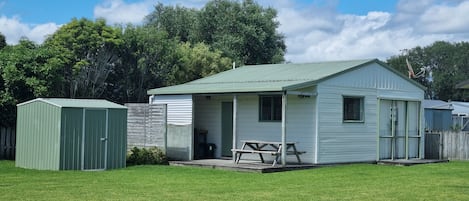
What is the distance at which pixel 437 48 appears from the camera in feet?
291

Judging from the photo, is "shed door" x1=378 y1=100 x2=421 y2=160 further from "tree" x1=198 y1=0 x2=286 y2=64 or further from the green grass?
"tree" x1=198 y1=0 x2=286 y2=64

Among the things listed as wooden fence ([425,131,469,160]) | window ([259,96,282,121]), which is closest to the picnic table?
window ([259,96,282,121])

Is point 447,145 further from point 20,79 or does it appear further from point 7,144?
point 7,144

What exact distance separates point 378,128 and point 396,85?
1.98 metres

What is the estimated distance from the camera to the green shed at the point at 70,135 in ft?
58.1

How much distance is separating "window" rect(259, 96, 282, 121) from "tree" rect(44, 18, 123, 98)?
13.5m

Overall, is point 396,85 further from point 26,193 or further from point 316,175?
point 26,193

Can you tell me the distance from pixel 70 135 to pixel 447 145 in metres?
14.7

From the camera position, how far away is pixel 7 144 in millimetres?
21734

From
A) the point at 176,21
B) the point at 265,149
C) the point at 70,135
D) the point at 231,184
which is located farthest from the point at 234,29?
the point at 231,184

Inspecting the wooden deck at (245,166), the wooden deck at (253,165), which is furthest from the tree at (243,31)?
the wooden deck at (245,166)

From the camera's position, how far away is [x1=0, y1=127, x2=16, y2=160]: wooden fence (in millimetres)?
21656

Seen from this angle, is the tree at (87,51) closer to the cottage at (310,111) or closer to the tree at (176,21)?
the cottage at (310,111)

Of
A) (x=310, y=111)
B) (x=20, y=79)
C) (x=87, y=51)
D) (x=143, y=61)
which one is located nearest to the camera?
(x=310, y=111)
